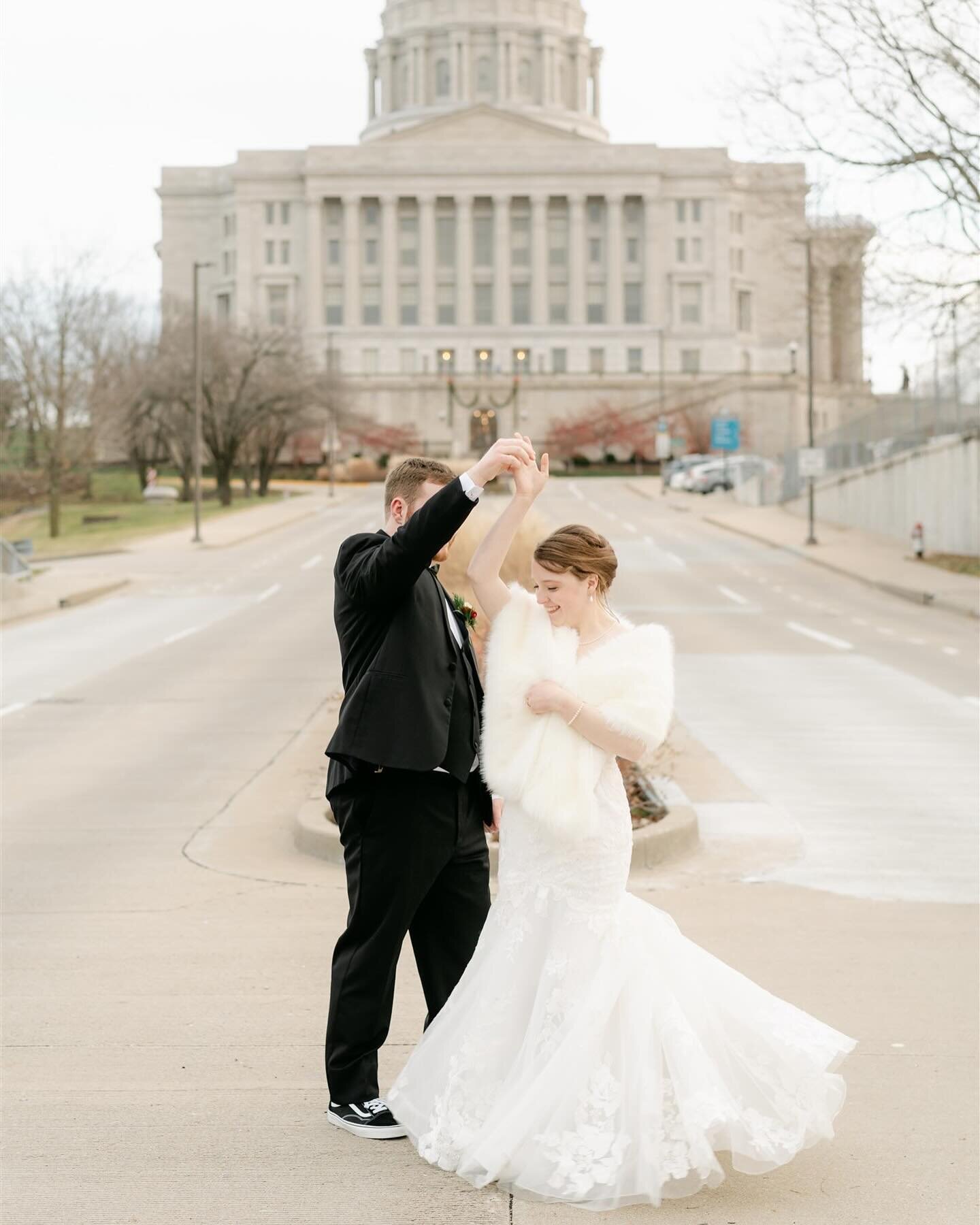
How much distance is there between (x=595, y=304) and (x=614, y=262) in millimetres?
3415

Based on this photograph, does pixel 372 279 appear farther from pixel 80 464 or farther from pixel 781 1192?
pixel 781 1192

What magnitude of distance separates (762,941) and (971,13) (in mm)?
25479

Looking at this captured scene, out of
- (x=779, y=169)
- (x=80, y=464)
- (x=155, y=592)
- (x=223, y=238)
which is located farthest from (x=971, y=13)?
(x=223, y=238)

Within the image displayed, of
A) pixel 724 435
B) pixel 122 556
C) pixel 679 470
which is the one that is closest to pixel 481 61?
pixel 724 435

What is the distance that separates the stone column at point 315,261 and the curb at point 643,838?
121 meters

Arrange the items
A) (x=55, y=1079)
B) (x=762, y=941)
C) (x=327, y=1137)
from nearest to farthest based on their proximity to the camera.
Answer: (x=327, y=1137) < (x=55, y=1079) < (x=762, y=941)

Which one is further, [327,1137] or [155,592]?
[155,592]

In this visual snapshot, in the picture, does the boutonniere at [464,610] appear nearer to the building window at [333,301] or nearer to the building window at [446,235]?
the building window at [333,301]

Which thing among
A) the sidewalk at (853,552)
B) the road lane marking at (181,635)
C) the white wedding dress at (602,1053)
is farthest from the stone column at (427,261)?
the white wedding dress at (602,1053)

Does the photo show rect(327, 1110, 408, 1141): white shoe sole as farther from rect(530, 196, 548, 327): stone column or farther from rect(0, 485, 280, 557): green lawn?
rect(530, 196, 548, 327): stone column

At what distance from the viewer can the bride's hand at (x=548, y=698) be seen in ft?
15.8

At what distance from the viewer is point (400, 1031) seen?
21.0 feet

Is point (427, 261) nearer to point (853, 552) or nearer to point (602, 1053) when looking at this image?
point (853, 552)

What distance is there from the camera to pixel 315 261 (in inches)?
5098
